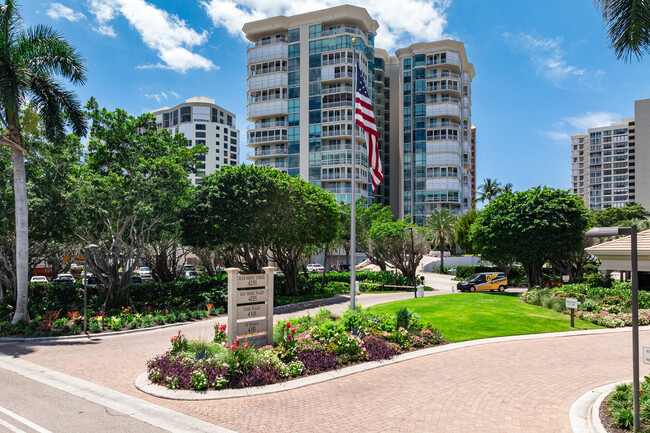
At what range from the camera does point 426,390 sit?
10.7 meters

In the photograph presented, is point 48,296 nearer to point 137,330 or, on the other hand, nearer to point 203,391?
point 137,330

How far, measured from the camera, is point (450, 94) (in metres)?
85.6

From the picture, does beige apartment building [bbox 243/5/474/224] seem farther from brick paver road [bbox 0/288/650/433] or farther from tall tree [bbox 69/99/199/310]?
brick paver road [bbox 0/288/650/433]

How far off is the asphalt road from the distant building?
4585 inches

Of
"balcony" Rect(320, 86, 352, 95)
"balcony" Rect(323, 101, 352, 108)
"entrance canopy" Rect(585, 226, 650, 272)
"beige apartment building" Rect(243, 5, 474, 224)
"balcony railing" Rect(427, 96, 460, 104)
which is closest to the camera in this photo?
"entrance canopy" Rect(585, 226, 650, 272)

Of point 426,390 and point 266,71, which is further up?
point 266,71

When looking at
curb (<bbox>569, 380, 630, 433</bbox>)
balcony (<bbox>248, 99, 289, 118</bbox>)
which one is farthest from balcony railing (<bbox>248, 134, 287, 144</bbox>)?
curb (<bbox>569, 380, 630, 433</bbox>)

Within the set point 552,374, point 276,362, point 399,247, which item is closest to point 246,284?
point 276,362

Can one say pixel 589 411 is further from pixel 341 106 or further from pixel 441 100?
pixel 441 100

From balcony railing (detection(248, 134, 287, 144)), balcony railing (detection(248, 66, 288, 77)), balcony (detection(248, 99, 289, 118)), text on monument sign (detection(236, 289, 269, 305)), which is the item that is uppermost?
balcony railing (detection(248, 66, 288, 77))

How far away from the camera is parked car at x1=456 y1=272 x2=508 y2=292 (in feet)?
131

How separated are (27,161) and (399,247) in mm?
30812

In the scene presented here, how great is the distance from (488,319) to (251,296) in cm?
1153

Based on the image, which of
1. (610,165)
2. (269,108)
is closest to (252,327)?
(269,108)
